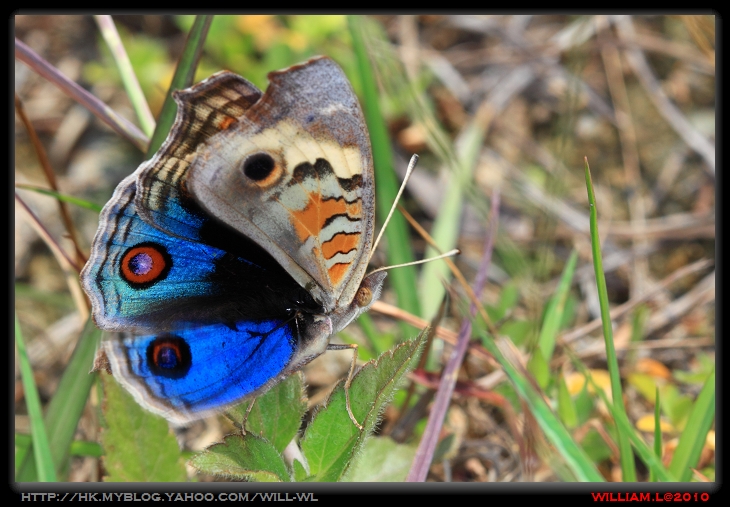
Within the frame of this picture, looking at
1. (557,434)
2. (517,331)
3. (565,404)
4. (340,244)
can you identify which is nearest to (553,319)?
(517,331)

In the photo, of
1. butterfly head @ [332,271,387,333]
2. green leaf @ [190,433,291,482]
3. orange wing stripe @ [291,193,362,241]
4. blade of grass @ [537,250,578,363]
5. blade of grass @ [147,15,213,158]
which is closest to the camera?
green leaf @ [190,433,291,482]

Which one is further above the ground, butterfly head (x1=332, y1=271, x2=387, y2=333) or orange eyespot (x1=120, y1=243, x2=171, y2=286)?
orange eyespot (x1=120, y1=243, x2=171, y2=286)

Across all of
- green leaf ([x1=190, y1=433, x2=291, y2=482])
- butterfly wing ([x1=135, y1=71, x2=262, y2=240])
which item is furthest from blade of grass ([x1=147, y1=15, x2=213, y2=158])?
green leaf ([x1=190, y1=433, x2=291, y2=482])

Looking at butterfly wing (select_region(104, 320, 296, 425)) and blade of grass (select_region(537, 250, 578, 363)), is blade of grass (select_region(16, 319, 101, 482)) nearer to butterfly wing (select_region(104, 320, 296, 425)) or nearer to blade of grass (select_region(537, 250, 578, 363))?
butterfly wing (select_region(104, 320, 296, 425))

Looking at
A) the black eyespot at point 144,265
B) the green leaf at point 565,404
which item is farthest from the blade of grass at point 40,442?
the green leaf at point 565,404

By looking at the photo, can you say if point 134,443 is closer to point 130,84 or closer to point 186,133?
point 186,133
